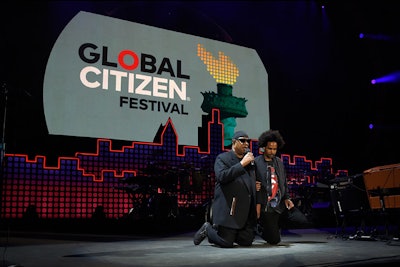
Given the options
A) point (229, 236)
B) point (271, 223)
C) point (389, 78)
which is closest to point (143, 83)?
point (271, 223)

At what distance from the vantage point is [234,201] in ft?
12.1

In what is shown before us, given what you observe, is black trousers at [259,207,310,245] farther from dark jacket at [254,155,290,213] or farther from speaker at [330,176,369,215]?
speaker at [330,176,369,215]

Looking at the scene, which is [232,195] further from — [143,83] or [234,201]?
[143,83]

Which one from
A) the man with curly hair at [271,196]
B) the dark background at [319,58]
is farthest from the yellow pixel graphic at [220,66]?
the man with curly hair at [271,196]

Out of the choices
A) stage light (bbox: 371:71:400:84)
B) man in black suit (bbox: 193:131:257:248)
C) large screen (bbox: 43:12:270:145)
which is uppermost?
stage light (bbox: 371:71:400:84)

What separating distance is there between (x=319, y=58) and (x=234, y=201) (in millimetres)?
6920

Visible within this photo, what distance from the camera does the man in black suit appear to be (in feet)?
12.1

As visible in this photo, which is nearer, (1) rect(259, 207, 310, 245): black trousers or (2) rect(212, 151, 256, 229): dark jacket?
(2) rect(212, 151, 256, 229): dark jacket

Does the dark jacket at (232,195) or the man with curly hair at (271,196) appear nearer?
the dark jacket at (232,195)

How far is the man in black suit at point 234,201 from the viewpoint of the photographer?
3.68m

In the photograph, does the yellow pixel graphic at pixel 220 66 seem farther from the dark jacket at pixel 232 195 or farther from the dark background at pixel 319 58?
the dark jacket at pixel 232 195

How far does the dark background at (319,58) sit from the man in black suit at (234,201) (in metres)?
4.34

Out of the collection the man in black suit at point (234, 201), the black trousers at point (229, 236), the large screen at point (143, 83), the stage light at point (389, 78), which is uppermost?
the stage light at point (389, 78)

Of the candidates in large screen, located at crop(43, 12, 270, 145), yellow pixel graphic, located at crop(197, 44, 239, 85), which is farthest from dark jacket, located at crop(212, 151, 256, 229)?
yellow pixel graphic, located at crop(197, 44, 239, 85)
